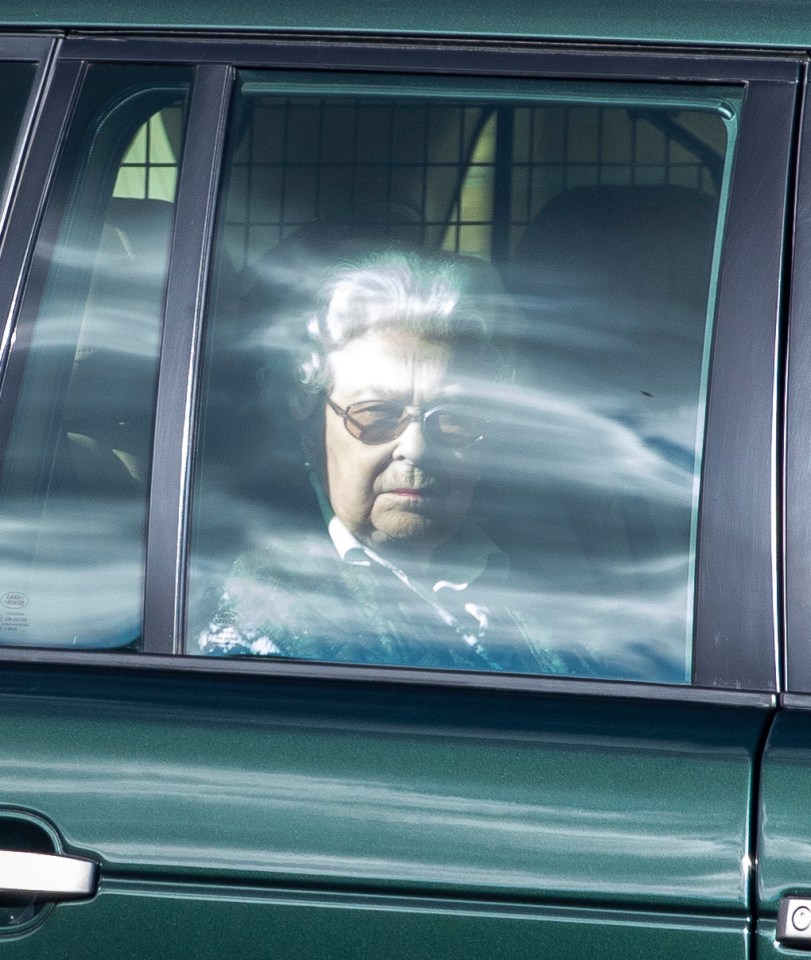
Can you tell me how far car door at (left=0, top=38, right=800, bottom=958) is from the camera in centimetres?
142

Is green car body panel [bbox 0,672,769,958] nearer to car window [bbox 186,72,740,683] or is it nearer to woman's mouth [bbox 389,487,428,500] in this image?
car window [bbox 186,72,740,683]

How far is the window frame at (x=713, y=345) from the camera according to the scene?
1.53m

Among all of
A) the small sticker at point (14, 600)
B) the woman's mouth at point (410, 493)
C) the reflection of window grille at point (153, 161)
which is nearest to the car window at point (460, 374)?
the woman's mouth at point (410, 493)

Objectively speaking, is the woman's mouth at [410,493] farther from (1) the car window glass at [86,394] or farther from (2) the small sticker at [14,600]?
(2) the small sticker at [14,600]

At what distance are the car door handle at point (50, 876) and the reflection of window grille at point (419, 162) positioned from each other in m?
0.79

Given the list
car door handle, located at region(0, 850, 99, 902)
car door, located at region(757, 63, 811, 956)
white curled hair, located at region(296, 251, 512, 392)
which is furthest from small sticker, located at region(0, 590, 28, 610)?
car door, located at region(757, 63, 811, 956)

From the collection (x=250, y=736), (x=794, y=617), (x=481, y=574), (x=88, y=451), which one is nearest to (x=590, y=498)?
(x=481, y=574)

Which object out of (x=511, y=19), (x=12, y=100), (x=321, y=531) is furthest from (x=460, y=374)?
(x=12, y=100)

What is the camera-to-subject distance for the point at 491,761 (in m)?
1.47

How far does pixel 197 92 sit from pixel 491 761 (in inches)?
37.4

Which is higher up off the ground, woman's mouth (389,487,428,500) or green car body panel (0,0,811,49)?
green car body panel (0,0,811,49)

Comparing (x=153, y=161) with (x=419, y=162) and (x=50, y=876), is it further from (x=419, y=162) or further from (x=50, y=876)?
(x=50, y=876)

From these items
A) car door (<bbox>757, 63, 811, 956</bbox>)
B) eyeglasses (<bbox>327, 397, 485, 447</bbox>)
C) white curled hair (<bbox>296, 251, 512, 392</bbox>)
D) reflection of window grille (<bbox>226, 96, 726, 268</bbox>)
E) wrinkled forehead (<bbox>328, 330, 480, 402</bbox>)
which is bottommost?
car door (<bbox>757, 63, 811, 956</bbox>)

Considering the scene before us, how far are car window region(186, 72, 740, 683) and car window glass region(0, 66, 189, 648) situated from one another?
3.5 inches
